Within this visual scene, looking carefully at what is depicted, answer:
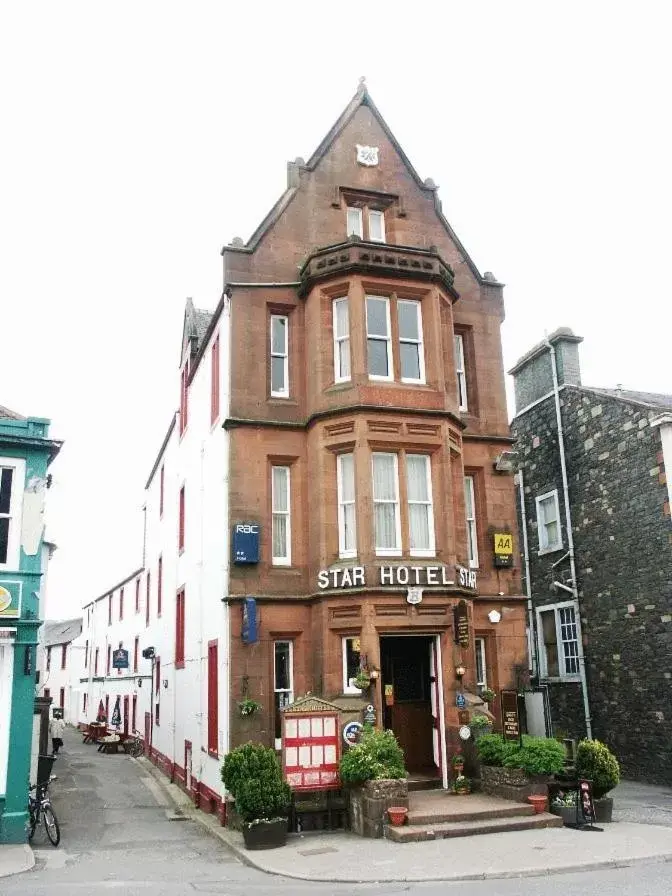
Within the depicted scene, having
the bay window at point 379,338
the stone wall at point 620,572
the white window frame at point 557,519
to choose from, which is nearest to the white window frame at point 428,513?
the bay window at point 379,338

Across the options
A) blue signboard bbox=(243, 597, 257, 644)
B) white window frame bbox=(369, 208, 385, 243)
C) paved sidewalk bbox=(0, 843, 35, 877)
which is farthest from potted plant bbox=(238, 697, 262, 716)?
white window frame bbox=(369, 208, 385, 243)

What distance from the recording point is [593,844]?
1344cm

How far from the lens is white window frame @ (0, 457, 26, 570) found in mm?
17109

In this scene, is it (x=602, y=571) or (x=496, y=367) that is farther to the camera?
(x=602, y=571)

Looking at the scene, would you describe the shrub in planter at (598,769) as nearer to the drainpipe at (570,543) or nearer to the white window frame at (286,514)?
the white window frame at (286,514)

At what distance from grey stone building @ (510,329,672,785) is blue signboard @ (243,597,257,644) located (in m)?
8.29

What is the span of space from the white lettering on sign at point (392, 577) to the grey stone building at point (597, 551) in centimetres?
570

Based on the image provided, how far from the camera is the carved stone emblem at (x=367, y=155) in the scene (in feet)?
70.6

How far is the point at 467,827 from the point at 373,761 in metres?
1.96

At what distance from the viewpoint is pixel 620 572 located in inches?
909

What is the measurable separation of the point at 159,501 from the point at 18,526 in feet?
49.7

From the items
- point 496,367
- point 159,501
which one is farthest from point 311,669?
point 159,501

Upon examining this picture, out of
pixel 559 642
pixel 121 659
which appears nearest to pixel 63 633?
pixel 121 659

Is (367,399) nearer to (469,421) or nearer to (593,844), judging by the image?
(469,421)
